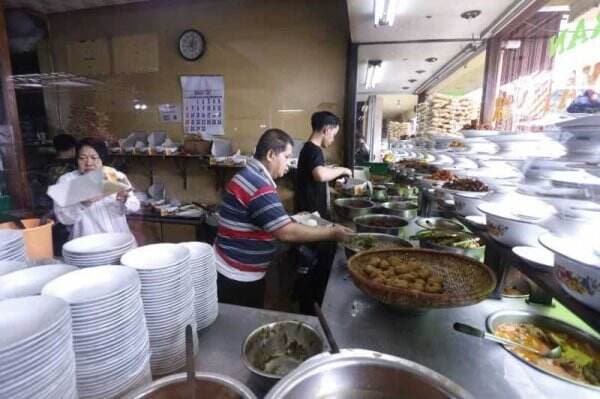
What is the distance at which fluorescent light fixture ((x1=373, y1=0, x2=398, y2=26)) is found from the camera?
8.67 feet

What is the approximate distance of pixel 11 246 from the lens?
120 cm

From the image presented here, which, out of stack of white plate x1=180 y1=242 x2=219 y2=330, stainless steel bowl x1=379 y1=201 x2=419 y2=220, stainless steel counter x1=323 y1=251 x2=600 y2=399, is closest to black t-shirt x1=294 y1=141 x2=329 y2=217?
stainless steel bowl x1=379 y1=201 x2=419 y2=220

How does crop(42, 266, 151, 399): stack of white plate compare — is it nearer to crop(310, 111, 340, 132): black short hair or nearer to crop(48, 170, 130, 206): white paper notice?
crop(48, 170, 130, 206): white paper notice

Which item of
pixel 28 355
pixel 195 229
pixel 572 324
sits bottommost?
pixel 195 229

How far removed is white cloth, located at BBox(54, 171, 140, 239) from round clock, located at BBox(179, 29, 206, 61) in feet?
8.86

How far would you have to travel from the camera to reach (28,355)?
59 centimetres

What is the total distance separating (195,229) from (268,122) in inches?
69.7

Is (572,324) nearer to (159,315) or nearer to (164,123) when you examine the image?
(159,315)

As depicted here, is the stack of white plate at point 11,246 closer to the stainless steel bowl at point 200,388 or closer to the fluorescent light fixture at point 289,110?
the stainless steel bowl at point 200,388

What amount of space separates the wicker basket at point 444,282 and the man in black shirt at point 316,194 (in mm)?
1311

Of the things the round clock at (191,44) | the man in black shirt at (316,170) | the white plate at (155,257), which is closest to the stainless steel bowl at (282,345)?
the white plate at (155,257)

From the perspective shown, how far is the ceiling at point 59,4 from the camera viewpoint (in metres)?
4.52

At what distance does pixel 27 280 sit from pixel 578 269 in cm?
157

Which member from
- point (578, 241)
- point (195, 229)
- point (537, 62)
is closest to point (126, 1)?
point (195, 229)
